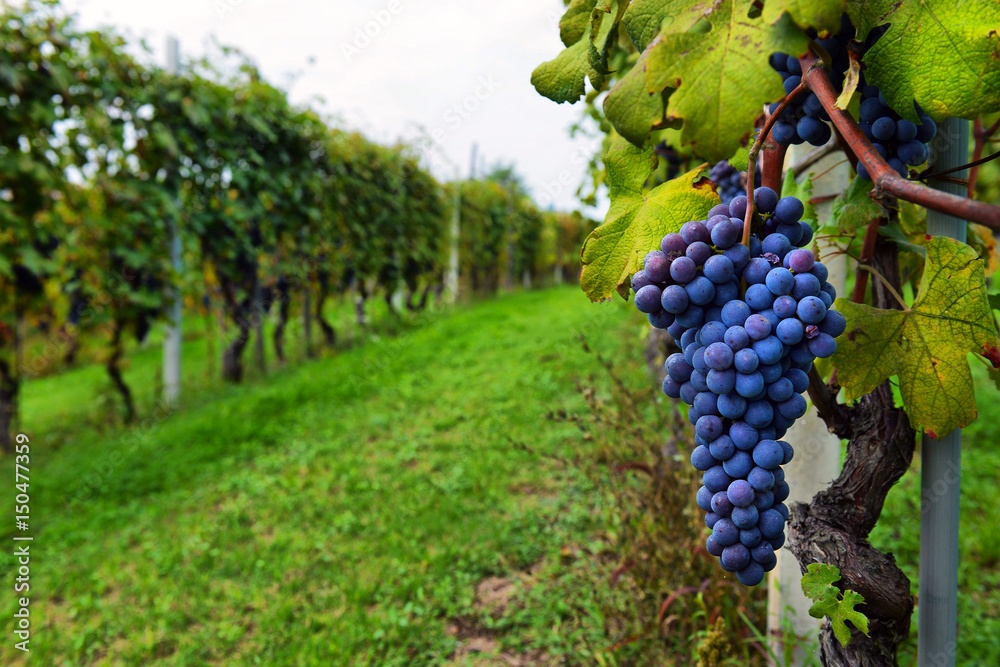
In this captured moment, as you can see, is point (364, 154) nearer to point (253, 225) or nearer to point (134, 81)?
point (253, 225)

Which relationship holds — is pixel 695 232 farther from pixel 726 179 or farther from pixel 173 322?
pixel 173 322

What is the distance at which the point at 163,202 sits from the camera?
15.3 ft

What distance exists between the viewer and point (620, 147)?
0.79m

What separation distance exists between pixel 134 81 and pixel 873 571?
564 centimetres

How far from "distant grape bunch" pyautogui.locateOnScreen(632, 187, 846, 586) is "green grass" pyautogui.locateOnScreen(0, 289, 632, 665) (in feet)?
4.85

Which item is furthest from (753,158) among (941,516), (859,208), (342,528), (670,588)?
(342,528)

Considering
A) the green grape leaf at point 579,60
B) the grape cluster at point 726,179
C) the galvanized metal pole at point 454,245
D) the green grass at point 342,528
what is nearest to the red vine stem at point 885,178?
the green grape leaf at point 579,60

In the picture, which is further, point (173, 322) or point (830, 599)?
point (173, 322)

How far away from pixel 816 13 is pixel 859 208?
0.41 m

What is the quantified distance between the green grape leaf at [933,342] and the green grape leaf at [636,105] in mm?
390

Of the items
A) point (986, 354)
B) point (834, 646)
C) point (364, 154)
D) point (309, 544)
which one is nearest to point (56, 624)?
point (309, 544)

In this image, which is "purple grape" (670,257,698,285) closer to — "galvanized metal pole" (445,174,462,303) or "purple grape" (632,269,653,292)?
"purple grape" (632,269,653,292)

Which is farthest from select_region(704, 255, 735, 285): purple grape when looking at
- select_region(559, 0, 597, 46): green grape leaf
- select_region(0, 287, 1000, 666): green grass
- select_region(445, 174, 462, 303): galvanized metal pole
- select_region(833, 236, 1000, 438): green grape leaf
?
select_region(445, 174, 462, 303): galvanized metal pole

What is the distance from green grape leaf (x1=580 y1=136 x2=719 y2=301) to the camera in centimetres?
75
